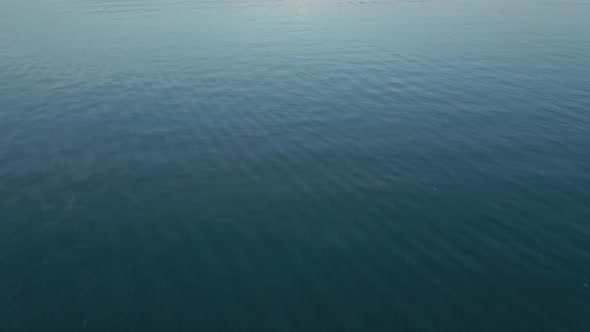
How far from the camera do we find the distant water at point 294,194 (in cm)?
2028

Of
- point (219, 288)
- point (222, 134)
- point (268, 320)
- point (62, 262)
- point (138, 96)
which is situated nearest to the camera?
point (268, 320)

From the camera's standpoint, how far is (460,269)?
22.4m

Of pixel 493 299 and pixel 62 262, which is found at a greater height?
pixel 493 299

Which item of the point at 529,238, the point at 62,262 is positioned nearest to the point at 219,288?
the point at 62,262

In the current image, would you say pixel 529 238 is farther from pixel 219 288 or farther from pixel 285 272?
pixel 219 288

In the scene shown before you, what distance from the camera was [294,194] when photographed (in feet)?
98.1

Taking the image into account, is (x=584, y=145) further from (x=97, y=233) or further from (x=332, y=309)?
(x=97, y=233)

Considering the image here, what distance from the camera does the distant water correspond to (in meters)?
20.3

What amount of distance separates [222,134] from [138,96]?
58.5 feet

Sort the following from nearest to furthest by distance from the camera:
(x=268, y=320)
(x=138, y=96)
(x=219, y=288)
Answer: (x=268, y=320) → (x=219, y=288) → (x=138, y=96)

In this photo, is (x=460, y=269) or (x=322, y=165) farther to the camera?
(x=322, y=165)

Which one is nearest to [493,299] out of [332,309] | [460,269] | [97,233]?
[460,269]

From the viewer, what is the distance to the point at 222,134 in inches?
1580

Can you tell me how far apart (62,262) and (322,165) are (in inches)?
809
